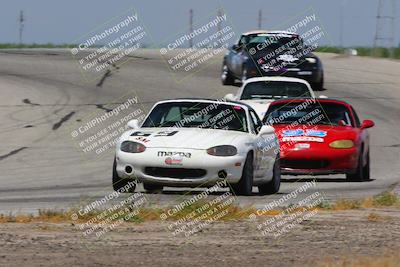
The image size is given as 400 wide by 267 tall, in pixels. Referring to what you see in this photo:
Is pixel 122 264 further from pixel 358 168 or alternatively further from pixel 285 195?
pixel 358 168

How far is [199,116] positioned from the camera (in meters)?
16.8

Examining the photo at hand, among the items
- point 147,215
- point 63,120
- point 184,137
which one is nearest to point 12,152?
point 63,120

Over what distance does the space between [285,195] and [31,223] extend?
584 cm

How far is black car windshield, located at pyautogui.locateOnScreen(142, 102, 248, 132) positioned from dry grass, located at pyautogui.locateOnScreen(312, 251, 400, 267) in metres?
7.21

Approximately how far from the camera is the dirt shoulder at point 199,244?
9.47m

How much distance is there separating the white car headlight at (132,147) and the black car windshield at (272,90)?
10328 mm

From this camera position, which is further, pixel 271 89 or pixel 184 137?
pixel 271 89

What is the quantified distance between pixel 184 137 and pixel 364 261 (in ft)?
23.3

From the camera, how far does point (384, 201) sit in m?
14.4

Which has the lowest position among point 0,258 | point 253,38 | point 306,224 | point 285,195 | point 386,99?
point 386,99

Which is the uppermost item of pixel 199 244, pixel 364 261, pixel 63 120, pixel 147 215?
pixel 364 261

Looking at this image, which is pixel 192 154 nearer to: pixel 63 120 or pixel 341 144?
pixel 341 144

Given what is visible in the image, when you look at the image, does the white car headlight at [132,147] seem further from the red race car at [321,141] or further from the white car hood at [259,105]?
the white car hood at [259,105]

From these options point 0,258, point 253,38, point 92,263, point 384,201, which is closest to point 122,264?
point 92,263
